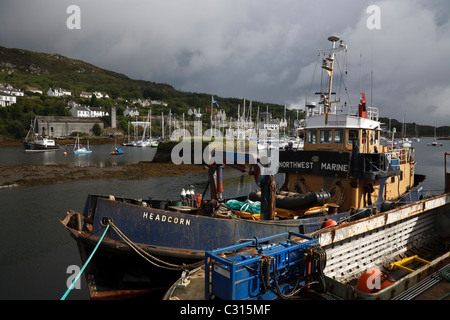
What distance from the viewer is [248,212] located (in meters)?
11.5

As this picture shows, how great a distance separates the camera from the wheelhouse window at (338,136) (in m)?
13.0

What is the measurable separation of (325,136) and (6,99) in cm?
15552

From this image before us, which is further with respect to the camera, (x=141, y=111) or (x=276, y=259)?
(x=141, y=111)

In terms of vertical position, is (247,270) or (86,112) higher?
(86,112)

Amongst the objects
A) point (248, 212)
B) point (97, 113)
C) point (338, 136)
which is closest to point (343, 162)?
point (338, 136)

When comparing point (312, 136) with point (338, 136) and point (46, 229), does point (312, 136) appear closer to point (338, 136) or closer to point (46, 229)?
point (338, 136)

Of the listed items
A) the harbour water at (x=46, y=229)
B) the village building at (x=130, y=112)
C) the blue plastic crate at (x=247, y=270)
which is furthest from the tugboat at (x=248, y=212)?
the village building at (x=130, y=112)

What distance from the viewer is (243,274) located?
6289 mm

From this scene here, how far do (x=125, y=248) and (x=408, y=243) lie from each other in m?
12.2

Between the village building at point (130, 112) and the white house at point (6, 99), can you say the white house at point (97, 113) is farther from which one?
the white house at point (6, 99)

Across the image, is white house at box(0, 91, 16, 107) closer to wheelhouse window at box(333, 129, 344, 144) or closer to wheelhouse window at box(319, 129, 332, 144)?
wheelhouse window at box(319, 129, 332, 144)
